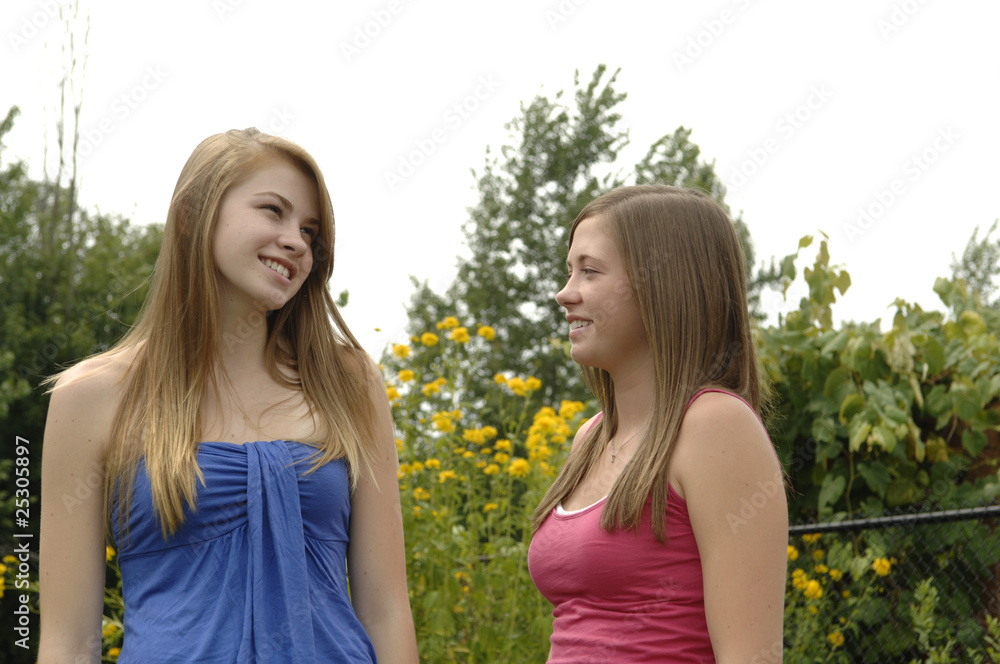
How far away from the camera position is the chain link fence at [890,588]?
10.5 ft

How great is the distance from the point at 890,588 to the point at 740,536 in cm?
255

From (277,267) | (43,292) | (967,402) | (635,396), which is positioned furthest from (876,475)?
(43,292)

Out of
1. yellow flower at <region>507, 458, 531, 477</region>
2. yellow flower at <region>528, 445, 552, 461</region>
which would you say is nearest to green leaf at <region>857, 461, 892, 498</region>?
yellow flower at <region>528, 445, 552, 461</region>

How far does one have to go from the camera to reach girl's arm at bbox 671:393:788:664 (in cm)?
143

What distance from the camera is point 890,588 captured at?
11.9 ft

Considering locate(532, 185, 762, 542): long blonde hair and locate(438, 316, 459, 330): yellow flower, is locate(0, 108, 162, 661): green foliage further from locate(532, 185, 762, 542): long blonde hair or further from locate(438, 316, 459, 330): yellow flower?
locate(532, 185, 762, 542): long blonde hair

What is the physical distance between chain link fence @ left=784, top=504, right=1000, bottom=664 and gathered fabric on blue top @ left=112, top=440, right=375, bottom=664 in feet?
7.21

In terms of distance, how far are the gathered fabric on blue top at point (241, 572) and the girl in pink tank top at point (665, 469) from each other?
396mm

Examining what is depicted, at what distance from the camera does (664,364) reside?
1626 millimetres

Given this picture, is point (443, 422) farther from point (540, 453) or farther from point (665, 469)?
point (665, 469)

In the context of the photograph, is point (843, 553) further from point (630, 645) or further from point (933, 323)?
point (630, 645)

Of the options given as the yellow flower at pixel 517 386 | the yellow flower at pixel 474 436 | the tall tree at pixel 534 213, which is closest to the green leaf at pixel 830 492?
the yellow flower at pixel 517 386

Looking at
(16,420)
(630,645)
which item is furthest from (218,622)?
(16,420)

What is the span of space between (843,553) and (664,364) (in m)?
2.21
